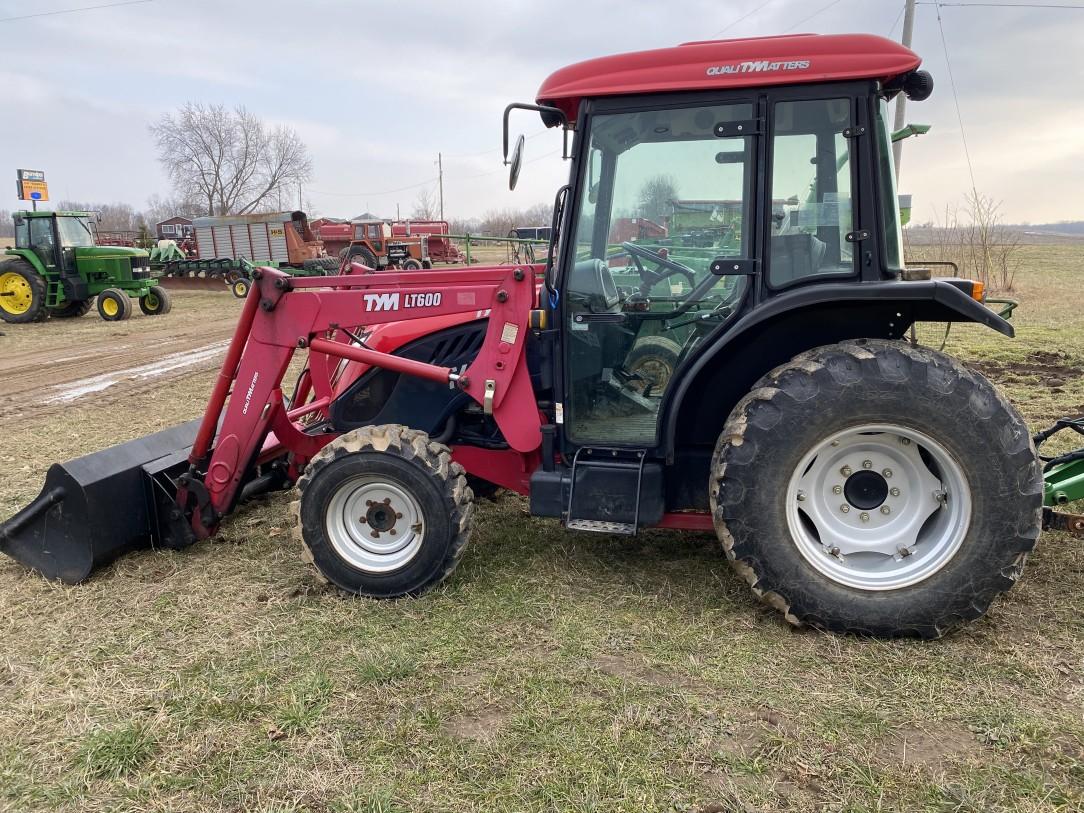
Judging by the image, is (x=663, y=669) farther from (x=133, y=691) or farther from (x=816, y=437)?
(x=133, y=691)

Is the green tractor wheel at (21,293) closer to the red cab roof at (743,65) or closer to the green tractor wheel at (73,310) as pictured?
the green tractor wheel at (73,310)

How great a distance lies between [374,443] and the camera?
11.4 feet

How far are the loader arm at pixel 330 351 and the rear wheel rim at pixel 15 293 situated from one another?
47.5 ft

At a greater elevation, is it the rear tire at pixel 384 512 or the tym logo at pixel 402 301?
the tym logo at pixel 402 301

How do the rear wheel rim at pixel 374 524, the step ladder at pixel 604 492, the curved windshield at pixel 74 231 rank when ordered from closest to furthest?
the step ladder at pixel 604 492
the rear wheel rim at pixel 374 524
the curved windshield at pixel 74 231

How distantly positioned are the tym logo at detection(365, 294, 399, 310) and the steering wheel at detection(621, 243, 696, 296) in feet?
3.68

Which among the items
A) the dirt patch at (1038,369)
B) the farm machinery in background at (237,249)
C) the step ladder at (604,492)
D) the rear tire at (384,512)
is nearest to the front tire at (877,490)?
the step ladder at (604,492)

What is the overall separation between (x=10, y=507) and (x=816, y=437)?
16.0ft

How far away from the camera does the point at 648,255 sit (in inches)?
132

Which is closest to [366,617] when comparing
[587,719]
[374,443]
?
[374,443]

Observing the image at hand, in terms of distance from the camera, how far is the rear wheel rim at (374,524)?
3551 millimetres

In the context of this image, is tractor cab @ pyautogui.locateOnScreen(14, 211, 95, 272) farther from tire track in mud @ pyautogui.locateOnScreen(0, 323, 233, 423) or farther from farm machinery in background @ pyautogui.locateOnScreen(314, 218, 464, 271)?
farm machinery in background @ pyautogui.locateOnScreen(314, 218, 464, 271)

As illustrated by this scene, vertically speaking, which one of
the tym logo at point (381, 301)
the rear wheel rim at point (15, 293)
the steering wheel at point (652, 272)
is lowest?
the tym logo at point (381, 301)

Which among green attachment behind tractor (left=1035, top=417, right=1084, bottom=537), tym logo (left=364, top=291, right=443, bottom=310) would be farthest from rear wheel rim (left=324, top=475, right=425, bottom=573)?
green attachment behind tractor (left=1035, top=417, right=1084, bottom=537)
